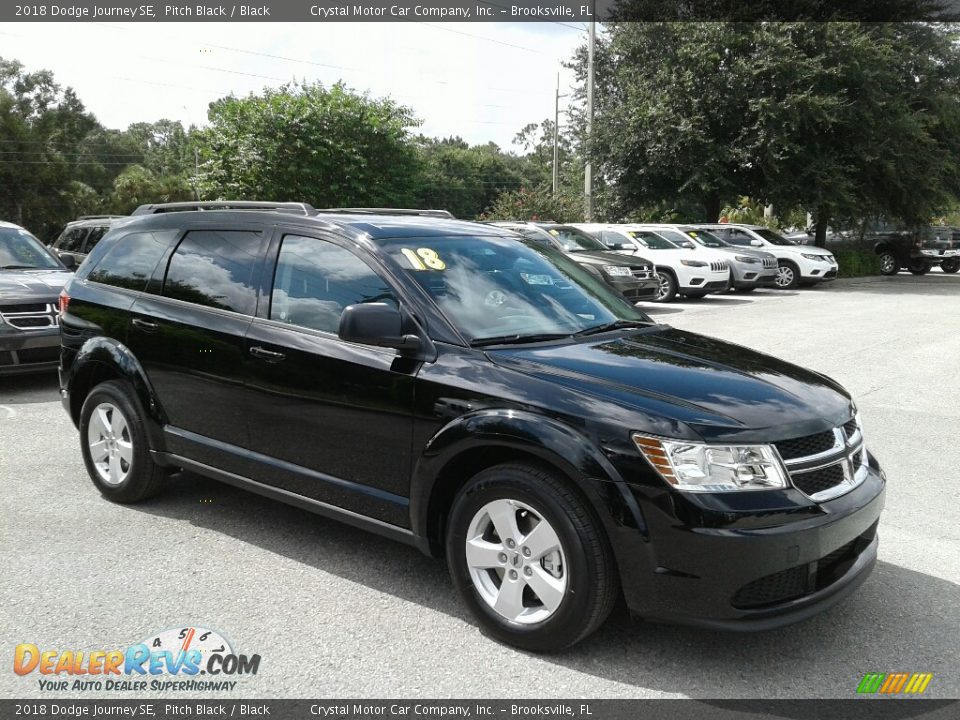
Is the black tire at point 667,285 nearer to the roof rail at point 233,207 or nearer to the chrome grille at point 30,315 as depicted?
the chrome grille at point 30,315

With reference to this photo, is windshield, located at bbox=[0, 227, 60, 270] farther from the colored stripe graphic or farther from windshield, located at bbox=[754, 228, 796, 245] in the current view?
windshield, located at bbox=[754, 228, 796, 245]

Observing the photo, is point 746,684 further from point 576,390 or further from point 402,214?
point 402,214

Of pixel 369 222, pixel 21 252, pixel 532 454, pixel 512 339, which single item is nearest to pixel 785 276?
pixel 21 252

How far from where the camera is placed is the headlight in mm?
3174

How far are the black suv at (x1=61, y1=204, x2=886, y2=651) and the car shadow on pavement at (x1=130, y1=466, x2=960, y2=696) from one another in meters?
0.27

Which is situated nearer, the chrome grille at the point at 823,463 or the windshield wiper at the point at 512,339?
the chrome grille at the point at 823,463

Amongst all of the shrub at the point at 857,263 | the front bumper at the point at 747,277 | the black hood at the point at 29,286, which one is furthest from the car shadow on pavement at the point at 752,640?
the shrub at the point at 857,263

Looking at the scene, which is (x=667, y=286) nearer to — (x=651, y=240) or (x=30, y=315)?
(x=651, y=240)

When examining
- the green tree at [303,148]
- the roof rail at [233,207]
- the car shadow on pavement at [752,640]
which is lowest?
the car shadow on pavement at [752,640]

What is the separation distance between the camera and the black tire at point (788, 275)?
24109 mm

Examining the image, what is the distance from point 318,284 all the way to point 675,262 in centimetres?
1665

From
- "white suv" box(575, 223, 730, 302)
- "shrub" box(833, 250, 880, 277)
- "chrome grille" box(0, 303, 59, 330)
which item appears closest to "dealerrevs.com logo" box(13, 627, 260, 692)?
"chrome grille" box(0, 303, 59, 330)

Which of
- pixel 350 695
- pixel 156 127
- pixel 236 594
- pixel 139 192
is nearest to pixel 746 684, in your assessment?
pixel 350 695

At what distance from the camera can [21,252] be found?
32.7 feet
